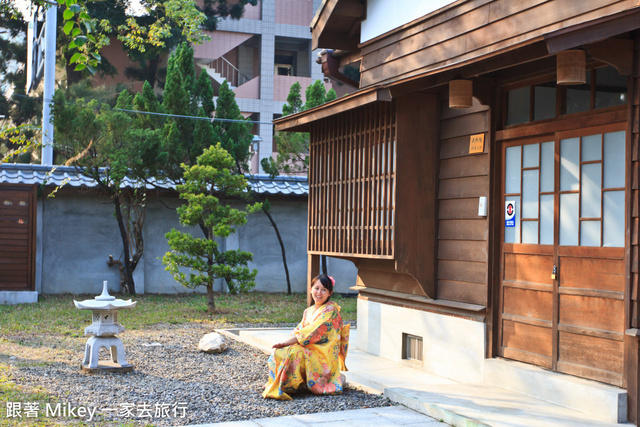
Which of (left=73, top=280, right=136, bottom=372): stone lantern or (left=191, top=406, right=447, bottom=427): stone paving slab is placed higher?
(left=73, top=280, right=136, bottom=372): stone lantern

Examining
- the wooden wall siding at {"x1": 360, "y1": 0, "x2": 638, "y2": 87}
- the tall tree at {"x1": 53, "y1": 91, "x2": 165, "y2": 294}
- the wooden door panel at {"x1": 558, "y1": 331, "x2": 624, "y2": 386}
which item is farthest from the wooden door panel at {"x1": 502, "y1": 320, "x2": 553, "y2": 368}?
the tall tree at {"x1": 53, "y1": 91, "x2": 165, "y2": 294}

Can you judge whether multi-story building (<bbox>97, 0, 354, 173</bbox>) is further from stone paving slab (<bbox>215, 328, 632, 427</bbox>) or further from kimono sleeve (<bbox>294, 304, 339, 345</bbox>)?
kimono sleeve (<bbox>294, 304, 339, 345</bbox>)

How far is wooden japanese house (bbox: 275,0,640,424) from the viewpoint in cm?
517

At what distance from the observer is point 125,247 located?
15.2 metres

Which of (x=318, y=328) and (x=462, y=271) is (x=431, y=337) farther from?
(x=318, y=328)

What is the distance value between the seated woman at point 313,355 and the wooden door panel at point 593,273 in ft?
7.02

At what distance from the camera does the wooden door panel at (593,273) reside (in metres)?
5.20

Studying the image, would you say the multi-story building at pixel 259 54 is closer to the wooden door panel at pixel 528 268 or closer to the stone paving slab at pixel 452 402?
the stone paving slab at pixel 452 402

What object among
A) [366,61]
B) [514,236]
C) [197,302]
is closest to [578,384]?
[514,236]

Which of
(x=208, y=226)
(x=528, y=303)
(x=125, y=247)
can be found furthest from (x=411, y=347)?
(x=125, y=247)

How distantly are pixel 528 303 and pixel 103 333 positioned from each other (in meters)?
4.41

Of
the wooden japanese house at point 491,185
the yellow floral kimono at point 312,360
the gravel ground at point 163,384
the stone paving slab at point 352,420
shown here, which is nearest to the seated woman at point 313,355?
the yellow floral kimono at point 312,360

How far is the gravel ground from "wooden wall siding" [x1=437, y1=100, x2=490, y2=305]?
1479 mm

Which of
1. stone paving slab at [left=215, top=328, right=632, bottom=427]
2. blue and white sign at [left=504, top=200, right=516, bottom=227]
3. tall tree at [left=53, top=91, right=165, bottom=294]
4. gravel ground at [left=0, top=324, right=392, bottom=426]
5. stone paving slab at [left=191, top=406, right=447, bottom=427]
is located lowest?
gravel ground at [left=0, top=324, right=392, bottom=426]
